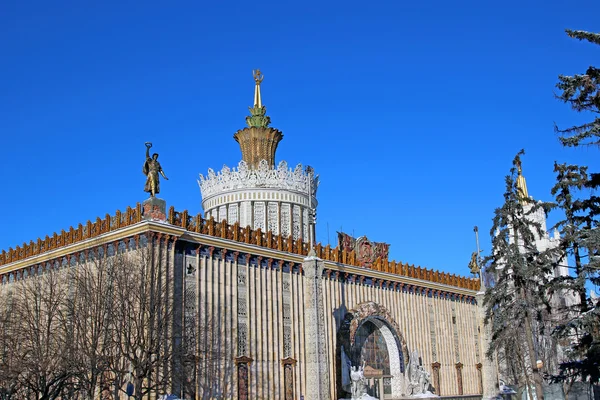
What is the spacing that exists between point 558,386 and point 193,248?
3082 centimetres

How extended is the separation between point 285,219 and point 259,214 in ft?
6.90

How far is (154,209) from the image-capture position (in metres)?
35.4

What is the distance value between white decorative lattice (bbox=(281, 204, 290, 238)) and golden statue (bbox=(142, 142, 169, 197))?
16252mm

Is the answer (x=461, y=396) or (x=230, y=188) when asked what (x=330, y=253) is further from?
(x=461, y=396)

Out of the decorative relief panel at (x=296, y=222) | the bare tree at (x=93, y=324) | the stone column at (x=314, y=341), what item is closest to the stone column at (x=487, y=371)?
the decorative relief panel at (x=296, y=222)

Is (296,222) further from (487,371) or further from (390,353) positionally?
(487,371)

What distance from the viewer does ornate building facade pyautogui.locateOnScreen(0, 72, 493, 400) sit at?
3581cm

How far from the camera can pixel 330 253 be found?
47219 mm

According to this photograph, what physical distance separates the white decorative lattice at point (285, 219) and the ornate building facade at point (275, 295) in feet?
0.38

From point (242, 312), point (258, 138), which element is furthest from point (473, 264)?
point (242, 312)

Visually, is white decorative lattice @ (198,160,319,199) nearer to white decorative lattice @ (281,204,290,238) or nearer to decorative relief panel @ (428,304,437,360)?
white decorative lattice @ (281,204,290,238)

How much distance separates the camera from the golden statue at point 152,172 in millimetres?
36125

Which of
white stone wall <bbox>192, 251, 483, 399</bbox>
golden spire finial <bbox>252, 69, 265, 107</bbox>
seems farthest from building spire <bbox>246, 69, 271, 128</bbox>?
white stone wall <bbox>192, 251, 483, 399</bbox>

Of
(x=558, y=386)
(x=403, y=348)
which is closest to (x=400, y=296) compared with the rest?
(x=403, y=348)
